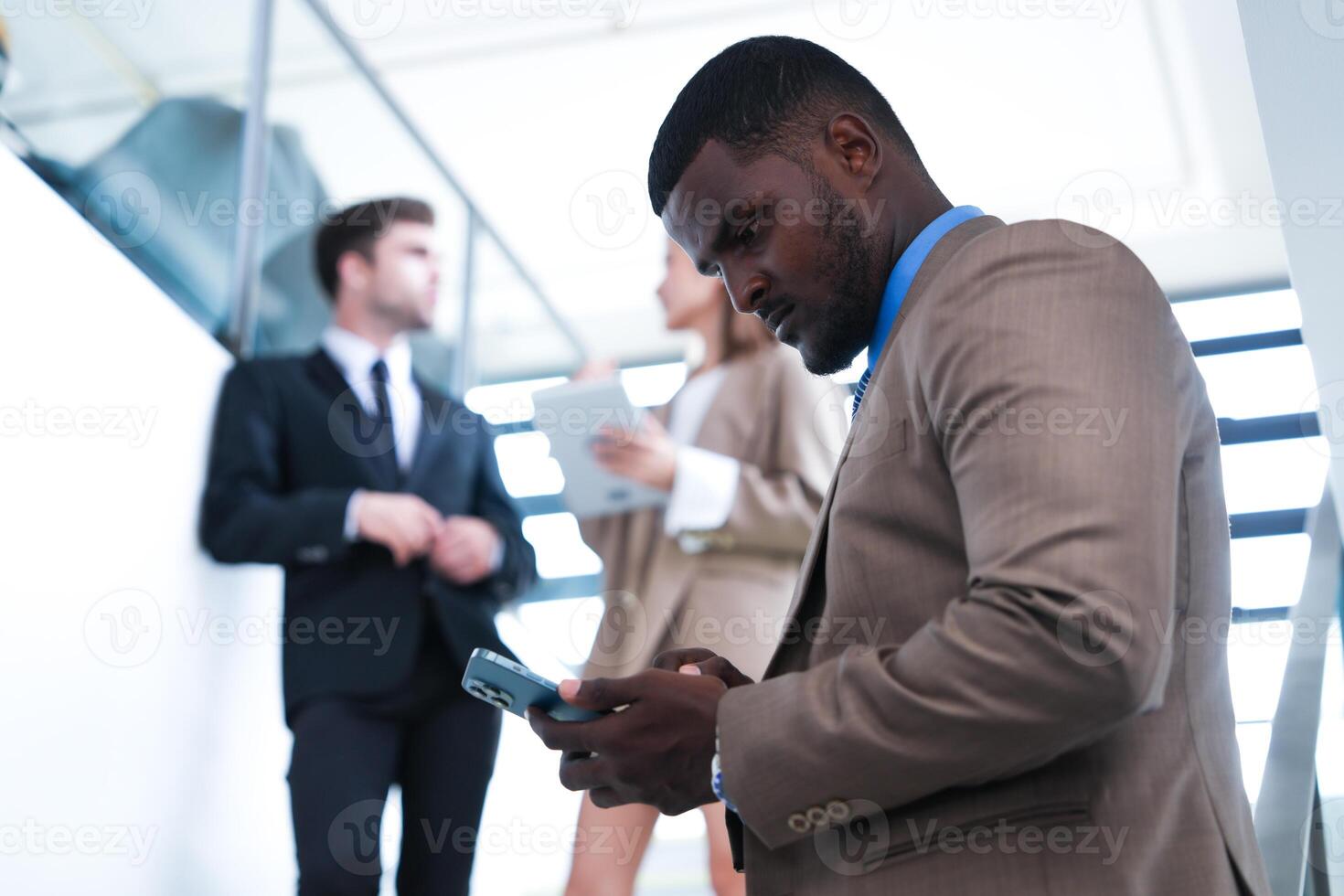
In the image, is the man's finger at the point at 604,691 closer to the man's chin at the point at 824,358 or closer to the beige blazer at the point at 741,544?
the man's chin at the point at 824,358

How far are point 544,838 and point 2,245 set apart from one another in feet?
6.16

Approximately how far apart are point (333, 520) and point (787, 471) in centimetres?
105

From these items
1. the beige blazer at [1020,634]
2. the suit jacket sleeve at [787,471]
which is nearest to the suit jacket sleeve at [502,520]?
the suit jacket sleeve at [787,471]

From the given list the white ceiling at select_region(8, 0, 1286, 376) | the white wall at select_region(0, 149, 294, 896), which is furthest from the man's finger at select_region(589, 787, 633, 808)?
the white ceiling at select_region(8, 0, 1286, 376)

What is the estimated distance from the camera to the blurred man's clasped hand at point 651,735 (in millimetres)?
1145

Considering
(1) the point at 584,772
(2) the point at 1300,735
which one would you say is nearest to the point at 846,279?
(1) the point at 584,772

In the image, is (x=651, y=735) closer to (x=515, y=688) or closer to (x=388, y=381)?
(x=515, y=688)

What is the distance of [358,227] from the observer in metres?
3.63

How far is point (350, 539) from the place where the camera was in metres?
2.91

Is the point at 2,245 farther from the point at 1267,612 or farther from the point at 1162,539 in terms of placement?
the point at 1267,612

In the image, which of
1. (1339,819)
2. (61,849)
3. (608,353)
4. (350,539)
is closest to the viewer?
(1339,819)

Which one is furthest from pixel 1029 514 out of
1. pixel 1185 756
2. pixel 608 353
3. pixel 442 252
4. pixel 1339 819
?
pixel 608 353

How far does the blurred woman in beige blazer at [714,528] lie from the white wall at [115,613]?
804 millimetres

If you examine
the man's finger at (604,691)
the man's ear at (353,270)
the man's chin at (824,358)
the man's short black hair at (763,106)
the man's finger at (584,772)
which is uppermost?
the man's ear at (353,270)
